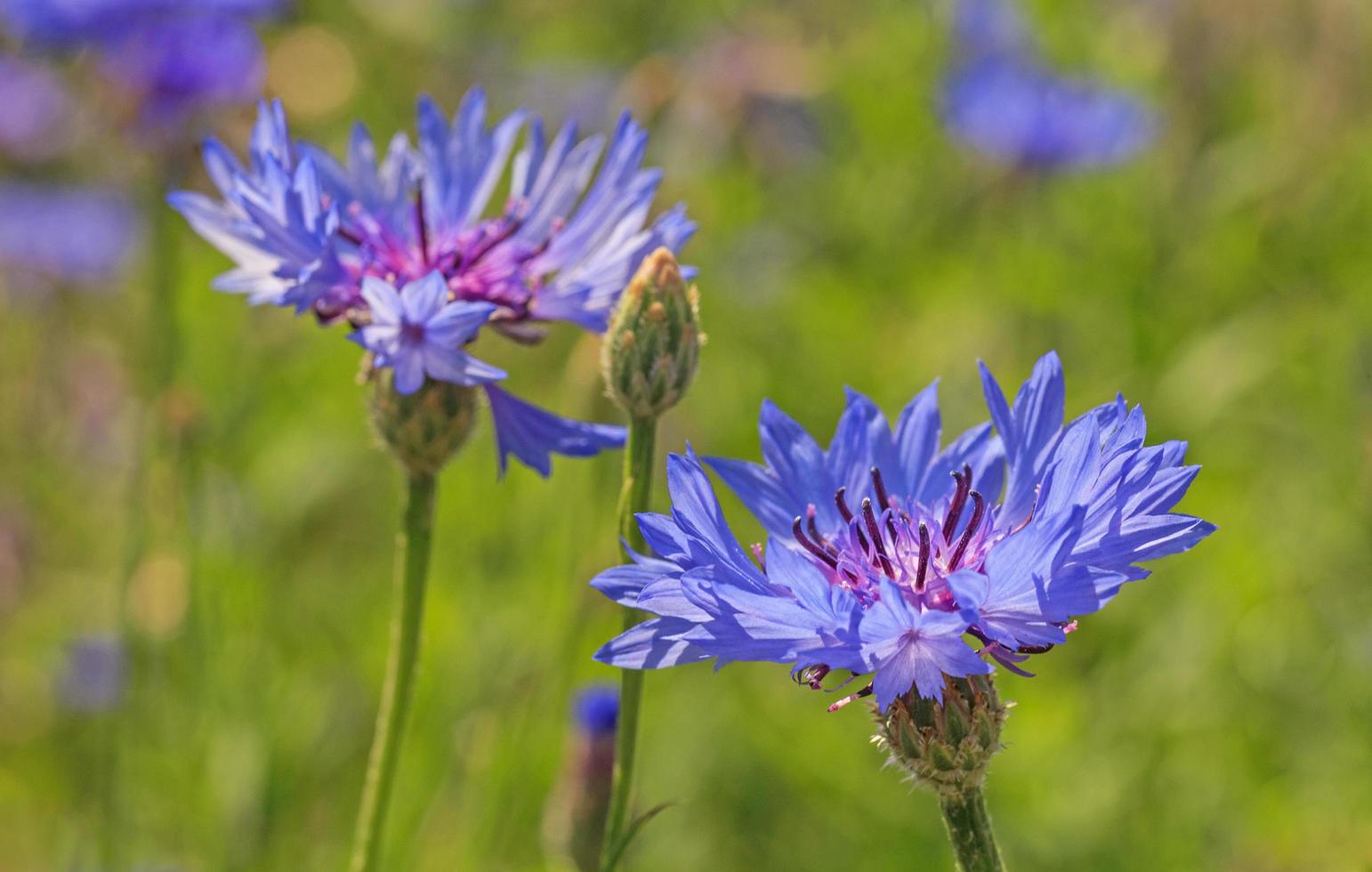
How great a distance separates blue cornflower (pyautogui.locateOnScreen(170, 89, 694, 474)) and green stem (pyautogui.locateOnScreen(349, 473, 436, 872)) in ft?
0.35

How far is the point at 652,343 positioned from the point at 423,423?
235 millimetres

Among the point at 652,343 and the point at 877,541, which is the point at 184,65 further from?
the point at 877,541

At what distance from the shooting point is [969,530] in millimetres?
1188

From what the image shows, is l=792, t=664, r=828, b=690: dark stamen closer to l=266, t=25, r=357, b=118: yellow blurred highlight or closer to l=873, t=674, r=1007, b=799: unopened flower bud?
l=873, t=674, r=1007, b=799: unopened flower bud

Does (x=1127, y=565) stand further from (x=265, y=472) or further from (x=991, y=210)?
(x=991, y=210)

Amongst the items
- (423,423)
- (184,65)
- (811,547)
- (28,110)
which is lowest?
(811,547)

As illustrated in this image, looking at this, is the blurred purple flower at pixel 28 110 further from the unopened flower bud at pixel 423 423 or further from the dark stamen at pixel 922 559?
the dark stamen at pixel 922 559

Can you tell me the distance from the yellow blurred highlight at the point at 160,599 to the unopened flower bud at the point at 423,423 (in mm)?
1192

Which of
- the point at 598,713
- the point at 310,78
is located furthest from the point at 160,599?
the point at 310,78

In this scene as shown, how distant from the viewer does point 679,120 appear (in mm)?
3656

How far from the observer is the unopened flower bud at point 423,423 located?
1334mm

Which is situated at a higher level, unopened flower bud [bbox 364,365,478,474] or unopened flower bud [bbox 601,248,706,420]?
unopened flower bud [bbox 601,248,706,420]

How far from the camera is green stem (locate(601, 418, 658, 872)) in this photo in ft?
4.00

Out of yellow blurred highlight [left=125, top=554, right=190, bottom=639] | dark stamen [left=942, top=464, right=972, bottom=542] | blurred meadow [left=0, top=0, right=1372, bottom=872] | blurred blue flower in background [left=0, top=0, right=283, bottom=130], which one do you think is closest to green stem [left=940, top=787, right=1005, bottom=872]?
dark stamen [left=942, top=464, right=972, bottom=542]
